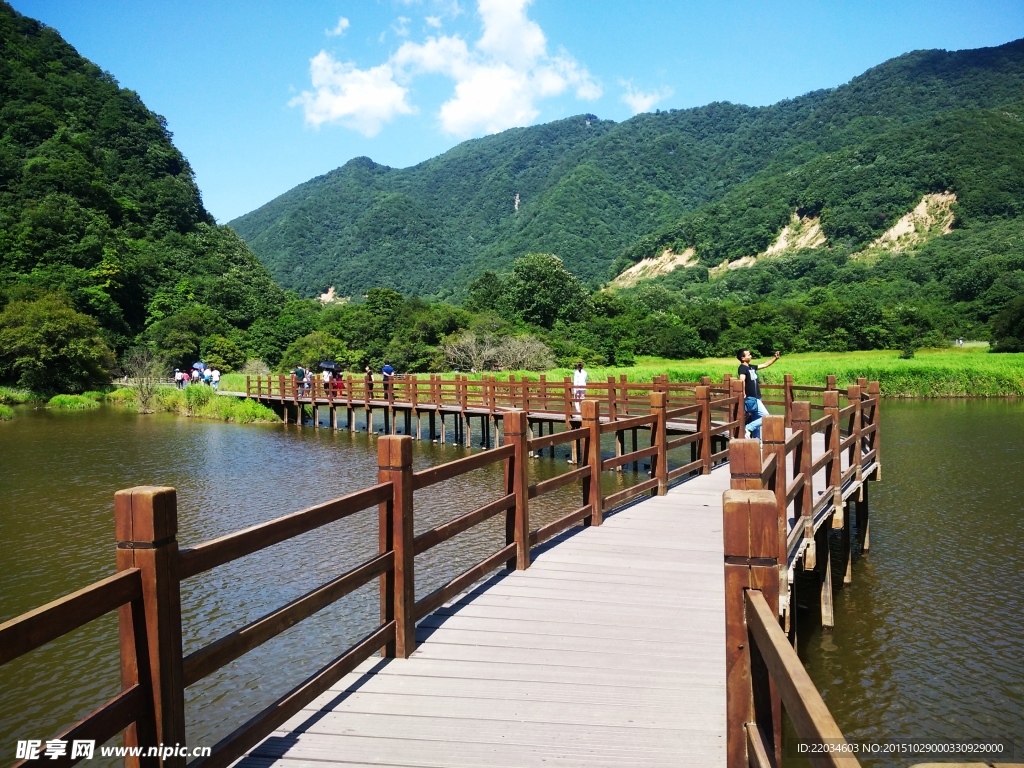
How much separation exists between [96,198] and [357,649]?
8318cm

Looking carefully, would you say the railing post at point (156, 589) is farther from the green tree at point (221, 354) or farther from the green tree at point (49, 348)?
the green tree at point (221, 354)

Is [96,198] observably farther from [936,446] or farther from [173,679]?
[173,679]

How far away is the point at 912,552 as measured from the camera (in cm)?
1135

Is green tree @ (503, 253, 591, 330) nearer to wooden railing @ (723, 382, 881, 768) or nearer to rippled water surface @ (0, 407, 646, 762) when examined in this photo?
rippled water surface @ (0, 407, 646, 762)

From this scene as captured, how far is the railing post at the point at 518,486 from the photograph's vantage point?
6.43 meters

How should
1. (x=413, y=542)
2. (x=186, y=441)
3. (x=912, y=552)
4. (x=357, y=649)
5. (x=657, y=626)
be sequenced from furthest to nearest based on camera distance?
1. (x=186, y=441)
2. (x=912, y=552)
3. (x=657, y=626)
4. (x=413, y=542)
5. (x=357, y=649)

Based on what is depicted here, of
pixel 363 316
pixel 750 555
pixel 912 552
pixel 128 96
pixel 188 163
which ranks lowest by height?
pixel 912 552

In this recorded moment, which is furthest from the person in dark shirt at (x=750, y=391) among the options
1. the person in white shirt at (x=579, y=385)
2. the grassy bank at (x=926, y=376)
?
the grassy bank at (x=926, y=376)

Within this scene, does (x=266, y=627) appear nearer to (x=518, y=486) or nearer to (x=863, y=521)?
(x=518, y=486)

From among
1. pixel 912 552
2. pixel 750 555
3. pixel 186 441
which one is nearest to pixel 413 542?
pixel 750 555

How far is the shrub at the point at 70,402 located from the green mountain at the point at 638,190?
80246 mm

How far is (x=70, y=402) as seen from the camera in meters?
40.9

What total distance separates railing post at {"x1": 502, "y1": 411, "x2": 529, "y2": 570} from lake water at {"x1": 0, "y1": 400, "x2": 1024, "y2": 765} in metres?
2.32

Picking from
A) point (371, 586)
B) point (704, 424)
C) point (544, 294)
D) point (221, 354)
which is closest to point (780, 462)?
point (371, 586)
